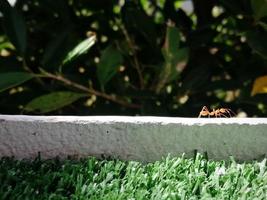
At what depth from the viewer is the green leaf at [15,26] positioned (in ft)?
7.67

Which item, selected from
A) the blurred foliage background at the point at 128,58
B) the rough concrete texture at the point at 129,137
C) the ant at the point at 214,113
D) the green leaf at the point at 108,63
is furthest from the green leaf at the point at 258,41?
the green leaf at the point at 108,63

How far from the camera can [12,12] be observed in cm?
235

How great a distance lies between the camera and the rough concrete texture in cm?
193

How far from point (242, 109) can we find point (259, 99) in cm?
35

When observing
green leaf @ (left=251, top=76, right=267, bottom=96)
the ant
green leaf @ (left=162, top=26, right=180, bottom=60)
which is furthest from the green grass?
green leaf @ (left=251, top=76, right=267, bottom=96)

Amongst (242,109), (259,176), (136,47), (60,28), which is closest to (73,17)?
(60,28)

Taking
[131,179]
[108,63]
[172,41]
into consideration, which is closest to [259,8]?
[172,41]

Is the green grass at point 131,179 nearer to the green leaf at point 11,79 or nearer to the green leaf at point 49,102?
the green leaf at point 11,79

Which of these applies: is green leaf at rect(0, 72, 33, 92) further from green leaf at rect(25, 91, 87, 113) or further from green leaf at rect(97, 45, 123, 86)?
Answer: green leaf at rect(97, 45, 123, 86)

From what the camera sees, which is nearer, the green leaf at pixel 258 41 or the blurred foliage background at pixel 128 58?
the green leaf at pixel 258 41

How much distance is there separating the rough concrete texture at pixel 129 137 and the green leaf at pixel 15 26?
1.72 feet

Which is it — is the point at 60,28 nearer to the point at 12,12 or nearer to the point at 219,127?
the point at 12,12

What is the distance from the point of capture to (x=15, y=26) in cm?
237

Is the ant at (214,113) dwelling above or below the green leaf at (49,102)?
below
